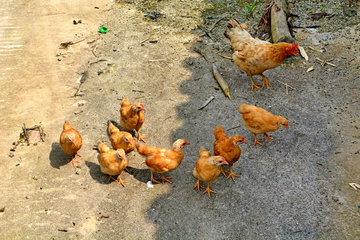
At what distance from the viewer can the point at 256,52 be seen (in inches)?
283

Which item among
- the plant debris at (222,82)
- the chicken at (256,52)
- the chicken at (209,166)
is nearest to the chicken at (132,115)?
the chicken at (209,166)

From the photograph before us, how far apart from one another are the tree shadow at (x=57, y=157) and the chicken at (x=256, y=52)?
17.9 feet

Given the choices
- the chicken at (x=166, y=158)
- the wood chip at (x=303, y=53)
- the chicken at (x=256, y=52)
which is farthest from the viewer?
the wood chip at (x=303, y=53)

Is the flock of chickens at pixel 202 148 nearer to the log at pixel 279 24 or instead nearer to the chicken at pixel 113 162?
the chicken at pixel 113 162

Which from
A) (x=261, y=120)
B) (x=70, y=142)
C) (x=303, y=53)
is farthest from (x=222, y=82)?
(x=70, y=142)

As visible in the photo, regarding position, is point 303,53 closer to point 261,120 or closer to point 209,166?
point 261,120

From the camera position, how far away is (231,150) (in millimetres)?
5160

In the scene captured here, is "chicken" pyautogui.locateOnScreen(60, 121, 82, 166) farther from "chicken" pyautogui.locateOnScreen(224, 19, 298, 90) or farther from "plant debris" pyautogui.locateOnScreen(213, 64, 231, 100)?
"chicken" pyautogui.locateOnScreen(224, 19, 298, 90)

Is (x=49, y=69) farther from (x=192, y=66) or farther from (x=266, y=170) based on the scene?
(x=266, y=170)

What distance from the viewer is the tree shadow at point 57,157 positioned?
6.06 m

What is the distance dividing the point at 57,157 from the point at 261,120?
4.96m

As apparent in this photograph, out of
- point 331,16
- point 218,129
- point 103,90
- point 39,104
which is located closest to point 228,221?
point 218,129

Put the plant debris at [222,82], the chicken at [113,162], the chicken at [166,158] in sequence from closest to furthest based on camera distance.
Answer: the chicken at [166,158]
the chicken at [113,162]
the plant debris at [222,82]

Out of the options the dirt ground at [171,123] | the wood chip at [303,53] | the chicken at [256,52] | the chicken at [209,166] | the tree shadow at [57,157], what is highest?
the chicken at [256,52]
